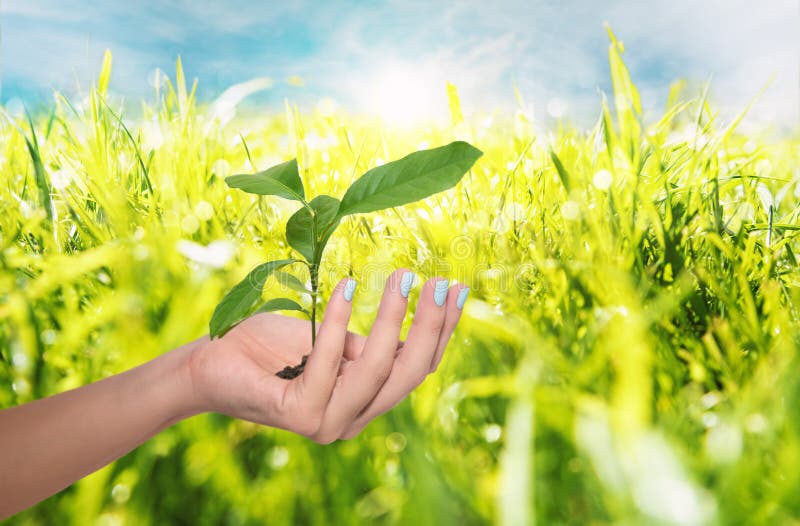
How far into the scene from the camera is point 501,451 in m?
0.71

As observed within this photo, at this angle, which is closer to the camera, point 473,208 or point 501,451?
point 501,451

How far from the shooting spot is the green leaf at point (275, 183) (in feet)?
2.10

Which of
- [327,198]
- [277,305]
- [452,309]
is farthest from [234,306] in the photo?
[452,309]

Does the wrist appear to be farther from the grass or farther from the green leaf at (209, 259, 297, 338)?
the green leaf at (209, 259, 297, 338)

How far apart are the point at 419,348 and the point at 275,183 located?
0.24 meters

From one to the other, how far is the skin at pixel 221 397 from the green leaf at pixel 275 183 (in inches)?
4.3

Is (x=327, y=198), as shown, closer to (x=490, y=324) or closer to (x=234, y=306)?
(x=234, y=306)

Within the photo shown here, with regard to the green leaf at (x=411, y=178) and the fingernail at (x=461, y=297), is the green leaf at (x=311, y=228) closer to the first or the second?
the green leaf at (x=411, y=178)

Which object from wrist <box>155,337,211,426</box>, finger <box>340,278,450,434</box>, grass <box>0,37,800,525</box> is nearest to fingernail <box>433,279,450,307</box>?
finger <box>340,278,450,434</box>

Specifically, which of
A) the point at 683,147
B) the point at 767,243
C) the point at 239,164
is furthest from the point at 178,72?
the point at 767,243

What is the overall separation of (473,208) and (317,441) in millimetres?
528

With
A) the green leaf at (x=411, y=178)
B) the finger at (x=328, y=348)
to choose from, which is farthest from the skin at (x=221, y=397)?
the green leaf at (x=411, y=178)

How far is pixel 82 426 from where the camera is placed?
2.34ft

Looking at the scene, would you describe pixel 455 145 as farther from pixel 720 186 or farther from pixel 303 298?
pixel 720 186
